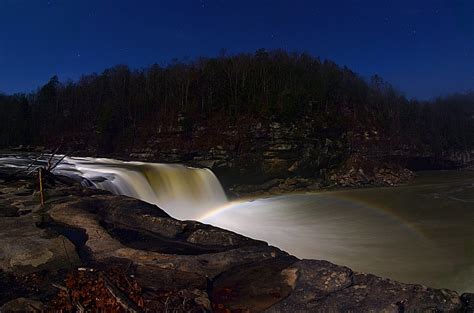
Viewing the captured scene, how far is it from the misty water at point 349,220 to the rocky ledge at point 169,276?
532 cm

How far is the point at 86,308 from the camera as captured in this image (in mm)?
4305

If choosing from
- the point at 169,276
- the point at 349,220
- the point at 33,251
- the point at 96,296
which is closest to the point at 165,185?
the point at 349,220

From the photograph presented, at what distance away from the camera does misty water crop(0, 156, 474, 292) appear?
1155 cm

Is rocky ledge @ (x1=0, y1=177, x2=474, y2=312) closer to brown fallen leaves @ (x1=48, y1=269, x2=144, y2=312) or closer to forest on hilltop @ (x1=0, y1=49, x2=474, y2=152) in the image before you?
brown fallen leaves @ (x1=48, y1=269, x2=144, y2=312)

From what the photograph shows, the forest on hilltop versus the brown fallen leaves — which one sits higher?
the forest on hilltop

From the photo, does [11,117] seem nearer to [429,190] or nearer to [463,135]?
[429,190]

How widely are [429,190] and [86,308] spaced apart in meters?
32.5

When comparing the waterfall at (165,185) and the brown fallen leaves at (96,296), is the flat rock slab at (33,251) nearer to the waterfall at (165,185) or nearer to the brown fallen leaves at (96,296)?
the brown fallen leaves at (96,296)

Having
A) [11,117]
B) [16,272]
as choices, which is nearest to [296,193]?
[16,272]

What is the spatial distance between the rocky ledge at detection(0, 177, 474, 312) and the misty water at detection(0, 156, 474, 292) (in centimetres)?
532

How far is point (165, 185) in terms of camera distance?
71.2 feet

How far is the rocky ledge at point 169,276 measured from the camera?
484 centimetres

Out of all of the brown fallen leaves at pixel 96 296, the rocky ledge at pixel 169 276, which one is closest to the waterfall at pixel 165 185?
the rocky ledge at pixel 169 276

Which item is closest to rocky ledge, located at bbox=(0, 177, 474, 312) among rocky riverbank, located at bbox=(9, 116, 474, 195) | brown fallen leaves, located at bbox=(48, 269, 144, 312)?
brown fallen leaves, located at bbox=(48, 269, 144, 312)
